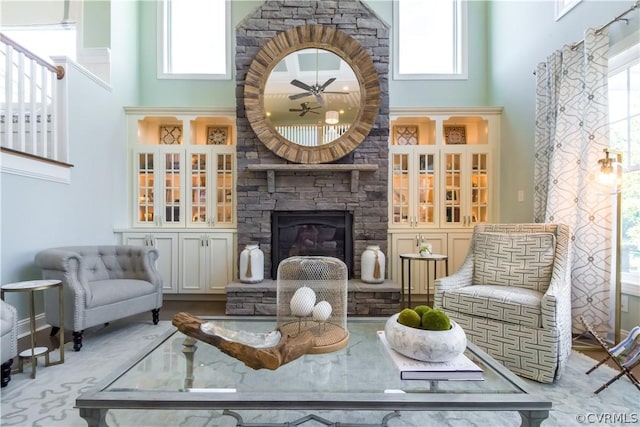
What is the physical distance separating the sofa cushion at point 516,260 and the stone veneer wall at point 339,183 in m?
1.23

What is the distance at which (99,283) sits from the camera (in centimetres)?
284

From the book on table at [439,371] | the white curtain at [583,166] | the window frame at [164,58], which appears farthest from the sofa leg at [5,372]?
the white curtain at [583,166]

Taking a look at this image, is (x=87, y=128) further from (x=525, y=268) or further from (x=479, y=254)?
(x=525, y=268)

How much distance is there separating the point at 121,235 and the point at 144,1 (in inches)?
124

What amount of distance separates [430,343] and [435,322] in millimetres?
81

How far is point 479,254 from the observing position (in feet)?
8.95

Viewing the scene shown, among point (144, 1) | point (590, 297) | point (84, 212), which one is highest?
point (144, 1)

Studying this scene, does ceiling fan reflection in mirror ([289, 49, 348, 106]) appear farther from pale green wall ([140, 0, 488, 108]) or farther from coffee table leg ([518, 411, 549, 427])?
coffee table leg ([518, 411, 549, 427])

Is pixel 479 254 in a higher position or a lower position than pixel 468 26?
lower

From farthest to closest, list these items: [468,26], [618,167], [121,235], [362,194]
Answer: [468,26] → [121,235] → [362,194] → [618,167]

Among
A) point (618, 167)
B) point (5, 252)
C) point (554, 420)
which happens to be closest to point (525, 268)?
point (618, 167)

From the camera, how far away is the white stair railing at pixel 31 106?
8.84 feet

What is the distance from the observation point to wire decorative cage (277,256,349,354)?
1652mm

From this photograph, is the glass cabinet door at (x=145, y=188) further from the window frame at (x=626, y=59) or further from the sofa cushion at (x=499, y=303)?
the window frame at (x=626, y=59)
